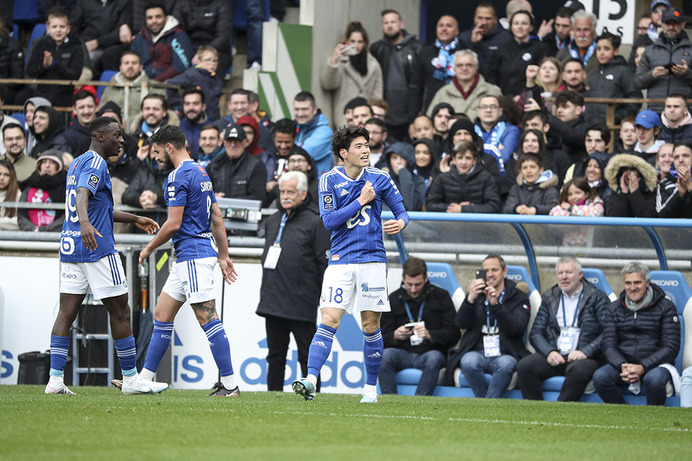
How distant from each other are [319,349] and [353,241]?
0.88 metres

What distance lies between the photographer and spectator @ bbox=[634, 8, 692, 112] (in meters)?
14.7

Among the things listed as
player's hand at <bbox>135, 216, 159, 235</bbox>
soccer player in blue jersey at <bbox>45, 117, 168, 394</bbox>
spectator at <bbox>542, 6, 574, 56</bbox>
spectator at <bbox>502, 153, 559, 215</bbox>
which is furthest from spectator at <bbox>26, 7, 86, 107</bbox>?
soccer player in blue jersey at <bbox>45, 117, 168, 394</bbox>

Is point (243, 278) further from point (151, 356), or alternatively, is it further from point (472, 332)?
point (151, 356)

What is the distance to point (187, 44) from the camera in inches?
678

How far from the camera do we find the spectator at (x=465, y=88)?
1534cm

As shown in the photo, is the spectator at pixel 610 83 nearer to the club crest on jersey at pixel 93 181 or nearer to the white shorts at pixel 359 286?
the white shorts at pixel 359 286

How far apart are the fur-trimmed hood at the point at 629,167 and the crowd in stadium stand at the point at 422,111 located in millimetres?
14

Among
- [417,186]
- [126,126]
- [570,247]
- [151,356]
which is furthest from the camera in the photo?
[126,126]

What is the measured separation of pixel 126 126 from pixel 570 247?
670 centimetres

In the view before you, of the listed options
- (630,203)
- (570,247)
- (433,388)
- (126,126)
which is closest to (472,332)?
(433,388)

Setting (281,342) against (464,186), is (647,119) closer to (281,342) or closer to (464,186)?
(464,186)

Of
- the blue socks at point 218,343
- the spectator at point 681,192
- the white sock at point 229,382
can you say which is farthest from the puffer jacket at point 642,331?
the blue socks at point 218,343

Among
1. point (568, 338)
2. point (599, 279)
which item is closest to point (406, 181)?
point (599, 279)

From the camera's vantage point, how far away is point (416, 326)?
11.9 metres
